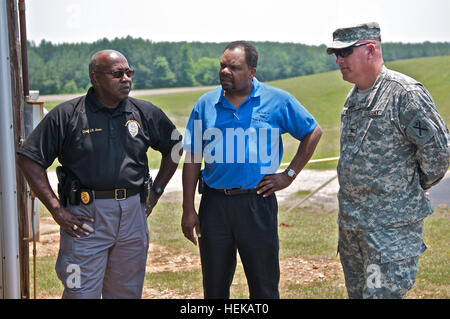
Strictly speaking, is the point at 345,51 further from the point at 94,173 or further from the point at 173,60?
the point at 173,60

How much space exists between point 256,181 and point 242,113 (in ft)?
1.36

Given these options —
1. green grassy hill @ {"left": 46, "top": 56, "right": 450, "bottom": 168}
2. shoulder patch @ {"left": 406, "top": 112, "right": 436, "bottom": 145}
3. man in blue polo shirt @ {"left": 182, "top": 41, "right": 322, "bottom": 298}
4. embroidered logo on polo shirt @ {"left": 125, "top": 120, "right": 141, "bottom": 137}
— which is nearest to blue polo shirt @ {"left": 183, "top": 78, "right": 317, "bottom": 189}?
man in blue polo shirt @ {"left": 182, "top": 41, "right": 322, "bottom": 298}

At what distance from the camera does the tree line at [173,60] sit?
9492mm

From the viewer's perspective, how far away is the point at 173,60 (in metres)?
11.4

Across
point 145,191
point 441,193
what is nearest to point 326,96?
point 441,193

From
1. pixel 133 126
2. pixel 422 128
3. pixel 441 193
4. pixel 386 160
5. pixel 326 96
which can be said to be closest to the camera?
pixel 422 128

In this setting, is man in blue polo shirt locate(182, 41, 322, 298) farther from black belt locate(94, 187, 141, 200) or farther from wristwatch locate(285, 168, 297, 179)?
black belt locate(94, 187, 141, 200)

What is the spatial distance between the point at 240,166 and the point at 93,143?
857 millimetres

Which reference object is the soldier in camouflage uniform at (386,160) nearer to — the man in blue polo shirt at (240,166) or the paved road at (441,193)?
the man in blue polo shirt at (240,166)

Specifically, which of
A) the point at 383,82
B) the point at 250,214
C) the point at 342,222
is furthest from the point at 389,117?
the point at 250,214

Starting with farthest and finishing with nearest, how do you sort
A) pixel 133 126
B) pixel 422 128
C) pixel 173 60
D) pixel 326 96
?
pixel 173 60, pixel 326 96, pixel 133 126, pixel 422 128

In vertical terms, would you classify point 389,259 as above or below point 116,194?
below

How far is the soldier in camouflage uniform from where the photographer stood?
9.94 feet

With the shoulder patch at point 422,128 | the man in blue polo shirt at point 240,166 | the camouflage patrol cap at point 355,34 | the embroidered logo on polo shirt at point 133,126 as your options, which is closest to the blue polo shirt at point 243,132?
the man in blue polo shirt at point 240,166
